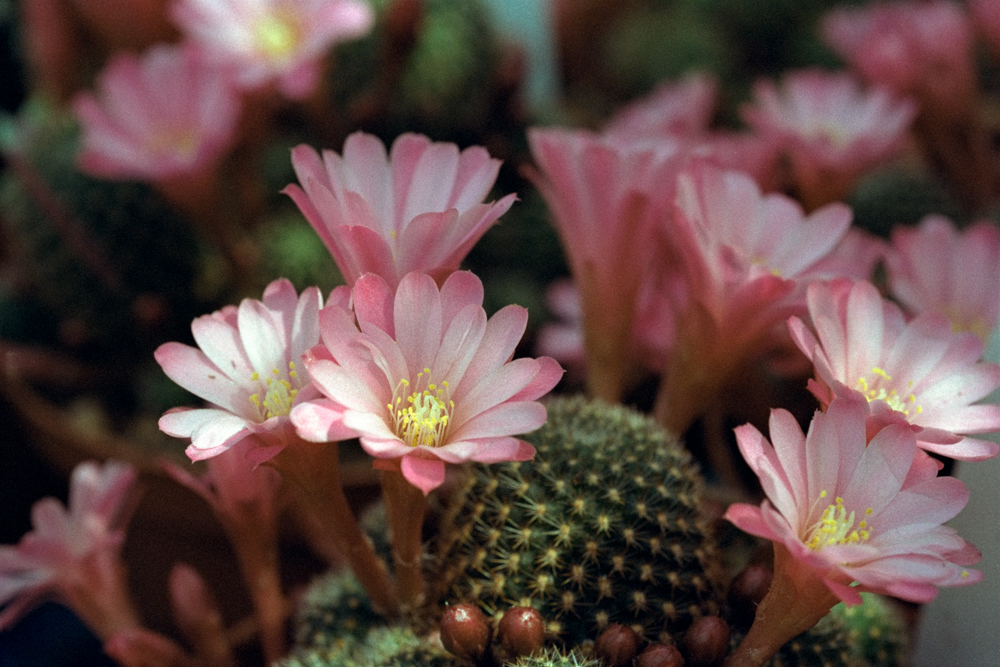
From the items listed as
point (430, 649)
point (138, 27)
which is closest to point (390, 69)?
point (138, 27)

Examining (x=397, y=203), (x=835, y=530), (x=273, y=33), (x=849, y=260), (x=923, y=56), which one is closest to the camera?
(x=835, y=530)

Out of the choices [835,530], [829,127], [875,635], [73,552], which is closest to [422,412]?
[835,530]

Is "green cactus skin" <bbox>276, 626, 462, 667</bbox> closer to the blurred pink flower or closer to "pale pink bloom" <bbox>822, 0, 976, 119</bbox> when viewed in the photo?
the blurred pink flower

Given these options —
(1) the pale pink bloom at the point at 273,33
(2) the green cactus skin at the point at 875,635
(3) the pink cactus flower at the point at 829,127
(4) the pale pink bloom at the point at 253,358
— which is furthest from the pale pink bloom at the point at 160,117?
(2) the green cactus skin at the point at 875,635

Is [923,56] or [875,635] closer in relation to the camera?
[875,635]

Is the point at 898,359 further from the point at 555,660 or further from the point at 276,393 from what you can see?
the point at 276,393

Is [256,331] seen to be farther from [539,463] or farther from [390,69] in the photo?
[390,69]
